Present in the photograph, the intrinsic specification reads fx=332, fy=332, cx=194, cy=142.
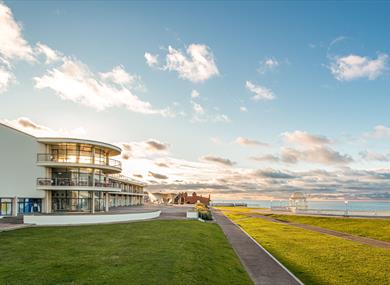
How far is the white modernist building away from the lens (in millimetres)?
33719

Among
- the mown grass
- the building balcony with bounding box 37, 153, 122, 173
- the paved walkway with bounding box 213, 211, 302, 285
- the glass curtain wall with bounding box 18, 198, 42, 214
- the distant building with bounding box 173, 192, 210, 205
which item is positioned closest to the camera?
the paved walkway with bounding box 213, 211, 302, 285

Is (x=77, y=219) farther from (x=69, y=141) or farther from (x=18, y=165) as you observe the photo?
(x=69, y=141)

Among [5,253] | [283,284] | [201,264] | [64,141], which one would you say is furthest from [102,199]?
[283,284]

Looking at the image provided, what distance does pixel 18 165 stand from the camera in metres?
34.4

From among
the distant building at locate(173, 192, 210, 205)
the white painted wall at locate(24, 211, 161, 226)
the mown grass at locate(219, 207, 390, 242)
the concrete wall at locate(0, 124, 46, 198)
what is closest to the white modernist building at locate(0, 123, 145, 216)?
the concrete wall at locate(0, 124, 46, 198)

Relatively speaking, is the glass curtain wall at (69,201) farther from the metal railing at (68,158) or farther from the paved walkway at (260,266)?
the paved walkway at (260,266)

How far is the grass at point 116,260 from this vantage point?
38.7ft

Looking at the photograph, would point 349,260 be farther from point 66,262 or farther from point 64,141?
point 64,141

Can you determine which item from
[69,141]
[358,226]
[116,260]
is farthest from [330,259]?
[69,141]

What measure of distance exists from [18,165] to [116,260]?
25.1m

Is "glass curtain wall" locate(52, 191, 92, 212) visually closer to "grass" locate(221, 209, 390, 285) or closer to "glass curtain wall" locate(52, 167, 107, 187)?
"glass curtain wall" locate(52, 167, 107, 187)

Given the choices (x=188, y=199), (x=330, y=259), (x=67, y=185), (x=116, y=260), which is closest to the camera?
(x=116, y=260)

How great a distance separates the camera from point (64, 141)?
122ft

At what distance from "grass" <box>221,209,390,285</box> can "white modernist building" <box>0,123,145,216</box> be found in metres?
21.3
